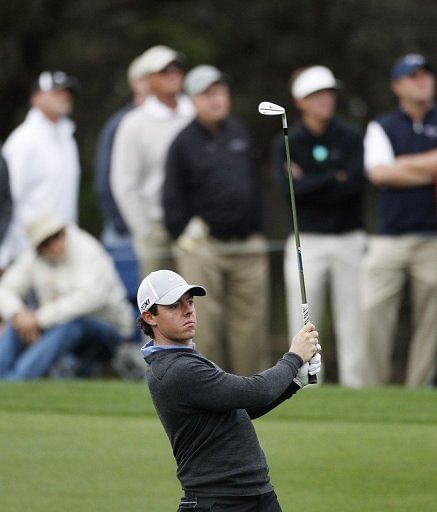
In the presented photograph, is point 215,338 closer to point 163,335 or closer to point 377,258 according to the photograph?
point 377,258

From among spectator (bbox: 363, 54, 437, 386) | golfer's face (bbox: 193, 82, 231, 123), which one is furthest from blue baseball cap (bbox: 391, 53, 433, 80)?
golfer's face (bbox: 193, 82, 231, 123)

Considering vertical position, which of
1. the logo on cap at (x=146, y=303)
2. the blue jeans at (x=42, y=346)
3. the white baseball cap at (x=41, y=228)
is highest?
the logo on cap at (x=146, y=303)

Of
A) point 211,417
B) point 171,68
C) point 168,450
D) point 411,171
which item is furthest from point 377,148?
point 211,417

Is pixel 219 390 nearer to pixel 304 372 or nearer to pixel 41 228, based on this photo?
pixel 304 372

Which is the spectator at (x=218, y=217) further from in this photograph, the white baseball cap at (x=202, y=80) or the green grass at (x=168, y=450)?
the green grass at (x=168, y=450)

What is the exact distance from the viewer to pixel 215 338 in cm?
1233

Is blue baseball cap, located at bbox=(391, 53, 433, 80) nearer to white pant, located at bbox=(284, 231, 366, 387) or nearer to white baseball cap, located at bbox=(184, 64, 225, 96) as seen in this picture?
white pant, located at bbox=(284, 231, 366, 387)

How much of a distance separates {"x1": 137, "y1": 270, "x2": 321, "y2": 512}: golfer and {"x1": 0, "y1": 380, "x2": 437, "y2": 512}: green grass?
5.65ft

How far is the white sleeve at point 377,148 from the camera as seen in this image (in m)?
11.6

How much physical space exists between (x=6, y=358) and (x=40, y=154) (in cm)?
166

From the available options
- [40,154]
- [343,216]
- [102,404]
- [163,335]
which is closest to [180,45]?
[40,154]

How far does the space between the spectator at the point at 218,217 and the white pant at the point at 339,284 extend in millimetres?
523

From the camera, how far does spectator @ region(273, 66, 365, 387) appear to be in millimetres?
11672

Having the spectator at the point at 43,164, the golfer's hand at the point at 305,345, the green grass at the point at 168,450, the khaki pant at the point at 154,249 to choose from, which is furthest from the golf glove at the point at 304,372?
Result: the spectator at the point at 43,164
